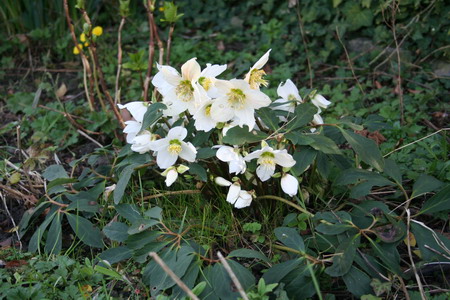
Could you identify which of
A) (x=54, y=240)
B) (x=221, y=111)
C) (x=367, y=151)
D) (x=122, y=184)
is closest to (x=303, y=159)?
(x=367, y=151)

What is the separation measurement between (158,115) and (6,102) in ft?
6.27

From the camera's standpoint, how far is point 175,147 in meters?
1.86

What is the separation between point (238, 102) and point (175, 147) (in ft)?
0.89

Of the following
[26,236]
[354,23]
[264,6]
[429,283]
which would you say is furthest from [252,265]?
[264,6]

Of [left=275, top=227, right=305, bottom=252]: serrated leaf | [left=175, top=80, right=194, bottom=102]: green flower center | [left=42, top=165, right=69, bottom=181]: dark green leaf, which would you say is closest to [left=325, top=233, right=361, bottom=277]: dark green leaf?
[left=275, top=227, right=305, bottom=252]: serrated leaf

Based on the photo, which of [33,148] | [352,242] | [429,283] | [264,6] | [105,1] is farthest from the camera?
[105,1]

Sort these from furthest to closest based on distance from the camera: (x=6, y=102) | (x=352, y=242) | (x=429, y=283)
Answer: (x=6, y=102), (x=429, y=283), (x=352, y=242)

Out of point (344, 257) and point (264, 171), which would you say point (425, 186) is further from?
point (264, 171)

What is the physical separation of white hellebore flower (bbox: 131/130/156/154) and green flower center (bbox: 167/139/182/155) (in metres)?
0.07

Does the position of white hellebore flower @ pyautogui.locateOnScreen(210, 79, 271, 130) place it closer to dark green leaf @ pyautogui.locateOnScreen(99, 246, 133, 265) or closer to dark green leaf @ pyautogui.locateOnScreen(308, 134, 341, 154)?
dark green leaf @ pyautogui.locateOnScreen(308, 134, 341, 154)

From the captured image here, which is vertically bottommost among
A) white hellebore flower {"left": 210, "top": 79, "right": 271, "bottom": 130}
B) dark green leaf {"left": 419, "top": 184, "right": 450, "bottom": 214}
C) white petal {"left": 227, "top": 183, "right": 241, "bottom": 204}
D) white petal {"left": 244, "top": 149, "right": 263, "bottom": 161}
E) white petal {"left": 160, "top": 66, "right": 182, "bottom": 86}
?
dark green leaf {"left": 419, "top": 184, "right": 450, "bottom": 214}

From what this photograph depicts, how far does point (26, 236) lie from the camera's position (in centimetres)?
227

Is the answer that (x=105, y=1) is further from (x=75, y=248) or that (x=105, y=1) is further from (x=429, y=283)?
(x=429, y=283)

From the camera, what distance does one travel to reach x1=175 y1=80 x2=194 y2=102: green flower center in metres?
1.83
